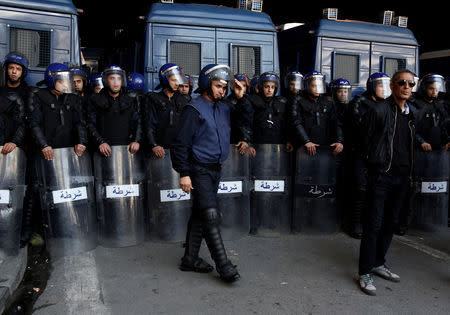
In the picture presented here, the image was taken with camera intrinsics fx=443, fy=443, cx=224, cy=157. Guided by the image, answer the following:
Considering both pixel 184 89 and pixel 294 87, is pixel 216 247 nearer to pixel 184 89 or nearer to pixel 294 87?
pixel 184 89

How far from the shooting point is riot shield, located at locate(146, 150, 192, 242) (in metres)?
5.26

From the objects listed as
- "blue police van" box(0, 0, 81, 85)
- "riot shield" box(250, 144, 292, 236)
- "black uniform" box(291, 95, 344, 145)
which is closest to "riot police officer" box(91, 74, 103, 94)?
"blue police van" box(0, 0, 81, 85)

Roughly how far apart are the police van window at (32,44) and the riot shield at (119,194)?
1.80 m

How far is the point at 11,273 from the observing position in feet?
13.8

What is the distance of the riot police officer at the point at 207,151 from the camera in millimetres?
4043

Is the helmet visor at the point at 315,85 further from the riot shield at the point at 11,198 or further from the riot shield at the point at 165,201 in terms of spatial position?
the riot shield at the point at 11,198

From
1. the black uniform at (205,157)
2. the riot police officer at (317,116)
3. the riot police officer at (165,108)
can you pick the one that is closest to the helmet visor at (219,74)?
the black uniform at (205,157)

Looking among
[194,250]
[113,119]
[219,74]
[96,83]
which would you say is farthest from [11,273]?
[96,83]

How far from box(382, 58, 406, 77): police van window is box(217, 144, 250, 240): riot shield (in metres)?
3.71

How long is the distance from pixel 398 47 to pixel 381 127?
4589 mm

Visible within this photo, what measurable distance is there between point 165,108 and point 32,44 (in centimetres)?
206

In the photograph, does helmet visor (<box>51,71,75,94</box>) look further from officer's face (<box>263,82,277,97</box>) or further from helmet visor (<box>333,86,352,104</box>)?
helmet visor (<box>333,86,352,104</box>)

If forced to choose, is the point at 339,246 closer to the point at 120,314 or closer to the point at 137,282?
the point at 137,282

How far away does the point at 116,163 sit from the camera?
5.12 meters
